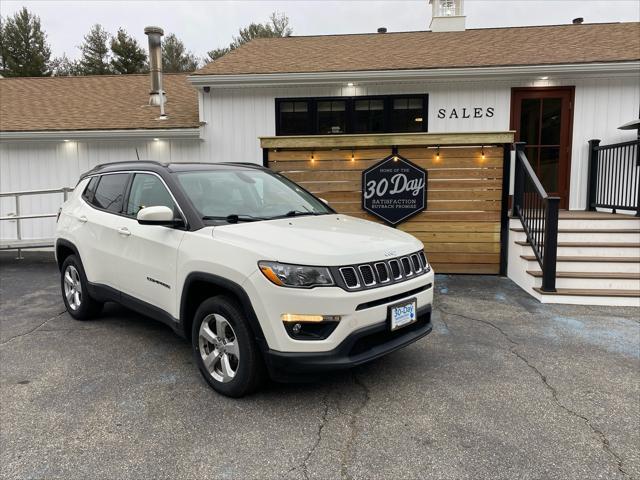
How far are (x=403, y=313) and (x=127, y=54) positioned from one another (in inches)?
1424

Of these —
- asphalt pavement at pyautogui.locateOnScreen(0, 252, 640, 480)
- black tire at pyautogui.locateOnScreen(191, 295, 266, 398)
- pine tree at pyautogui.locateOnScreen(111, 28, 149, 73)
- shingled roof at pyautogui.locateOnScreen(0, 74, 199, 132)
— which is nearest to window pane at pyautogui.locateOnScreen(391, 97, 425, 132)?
shingled roof at pyautogui.locateOnScreen(0, 74, 199, 132)

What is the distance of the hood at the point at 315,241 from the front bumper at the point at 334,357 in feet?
1.60

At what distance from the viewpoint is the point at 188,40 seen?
124ft

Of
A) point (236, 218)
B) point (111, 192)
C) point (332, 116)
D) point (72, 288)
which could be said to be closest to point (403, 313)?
point (236, 218)

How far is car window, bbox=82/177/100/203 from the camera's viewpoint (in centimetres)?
482

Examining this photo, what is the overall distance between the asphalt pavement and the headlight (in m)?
0.91

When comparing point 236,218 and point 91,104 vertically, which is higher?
point 91,104

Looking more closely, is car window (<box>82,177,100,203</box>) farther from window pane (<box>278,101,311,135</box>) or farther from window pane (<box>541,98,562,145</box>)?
window pane (<box>541,98,562,145</box>)

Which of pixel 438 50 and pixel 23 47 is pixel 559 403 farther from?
pixel 23 47

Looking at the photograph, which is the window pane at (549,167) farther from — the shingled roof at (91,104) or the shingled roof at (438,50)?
the shingled roof at (91,104)

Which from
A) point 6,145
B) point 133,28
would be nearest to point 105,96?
point 6,145

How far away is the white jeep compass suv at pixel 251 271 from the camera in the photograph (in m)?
2.82

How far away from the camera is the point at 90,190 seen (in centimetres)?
489

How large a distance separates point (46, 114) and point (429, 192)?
8.92 metres
